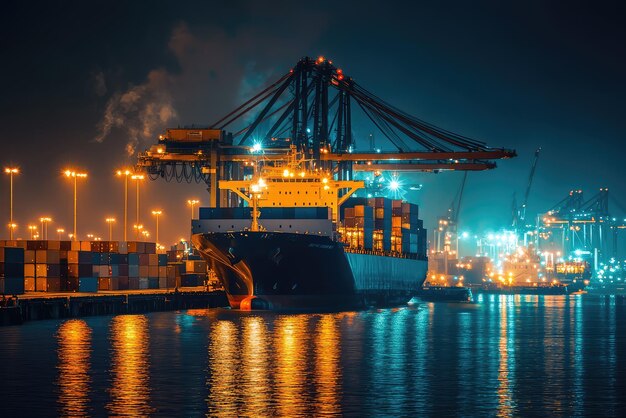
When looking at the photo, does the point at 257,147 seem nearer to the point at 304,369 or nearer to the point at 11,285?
the point at 11,285

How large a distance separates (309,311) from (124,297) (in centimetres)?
1335

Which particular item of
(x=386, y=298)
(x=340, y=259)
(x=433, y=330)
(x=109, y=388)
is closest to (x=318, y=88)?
(x=386, y=298)

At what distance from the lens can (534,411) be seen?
1227 inches

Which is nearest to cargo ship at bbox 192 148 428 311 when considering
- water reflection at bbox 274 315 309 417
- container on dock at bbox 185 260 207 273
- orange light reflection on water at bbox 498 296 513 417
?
water reflection at bbox 274 315 309 417

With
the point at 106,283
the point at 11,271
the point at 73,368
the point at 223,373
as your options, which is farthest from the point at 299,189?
the point at 223,373

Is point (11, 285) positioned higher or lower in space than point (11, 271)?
lower

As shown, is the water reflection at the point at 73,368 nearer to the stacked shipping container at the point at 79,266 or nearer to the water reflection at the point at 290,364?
the water reflection at the point at 290,364

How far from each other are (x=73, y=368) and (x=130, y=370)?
2299 mm

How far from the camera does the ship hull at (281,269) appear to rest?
246ft

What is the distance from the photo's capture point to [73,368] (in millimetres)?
40781

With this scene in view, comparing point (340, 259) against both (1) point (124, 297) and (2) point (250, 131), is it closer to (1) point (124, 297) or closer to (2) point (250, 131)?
(1) point (124, 297)

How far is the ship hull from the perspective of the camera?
7494cm

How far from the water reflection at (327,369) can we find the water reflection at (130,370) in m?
5.17

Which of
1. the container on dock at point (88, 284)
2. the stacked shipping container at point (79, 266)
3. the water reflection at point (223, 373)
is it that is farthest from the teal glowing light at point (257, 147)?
the water reflection at point (223, 373)
